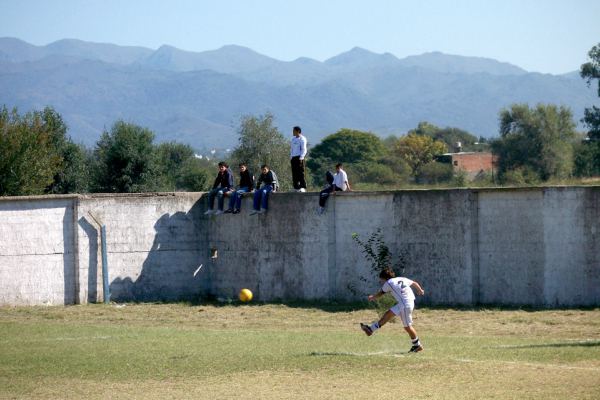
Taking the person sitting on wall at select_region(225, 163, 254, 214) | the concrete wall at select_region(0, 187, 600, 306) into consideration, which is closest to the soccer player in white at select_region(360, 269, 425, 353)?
the concrete wall at select_region(0, 187, 600, 306)

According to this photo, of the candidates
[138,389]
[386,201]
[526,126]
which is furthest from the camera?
[526,126]

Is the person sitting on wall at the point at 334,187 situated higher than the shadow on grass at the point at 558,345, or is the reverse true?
the person sitting on wall at the point at 334,187

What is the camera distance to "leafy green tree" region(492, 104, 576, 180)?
281ft

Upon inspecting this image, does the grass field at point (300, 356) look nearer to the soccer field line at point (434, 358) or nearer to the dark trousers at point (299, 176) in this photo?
the soccer field line at point (434, 358)

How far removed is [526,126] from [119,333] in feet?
247

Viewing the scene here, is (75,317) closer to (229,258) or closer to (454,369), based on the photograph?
(229,258)

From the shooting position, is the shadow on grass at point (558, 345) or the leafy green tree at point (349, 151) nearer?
the shadow on grass at point (558, 345)

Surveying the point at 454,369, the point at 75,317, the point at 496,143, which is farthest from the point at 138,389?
the point at 496,143

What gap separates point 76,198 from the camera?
29.9 m

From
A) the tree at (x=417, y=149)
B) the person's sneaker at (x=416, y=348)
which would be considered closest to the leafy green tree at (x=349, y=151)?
the tree at (x=417, y=149)

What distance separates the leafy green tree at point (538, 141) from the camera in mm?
85688

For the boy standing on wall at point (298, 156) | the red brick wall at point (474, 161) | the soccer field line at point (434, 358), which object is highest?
the red brick wall at point (474, 161)

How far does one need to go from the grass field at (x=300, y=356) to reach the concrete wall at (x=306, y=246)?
4.74 ft

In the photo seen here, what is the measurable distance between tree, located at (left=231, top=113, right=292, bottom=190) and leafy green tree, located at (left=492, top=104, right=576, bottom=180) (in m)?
28.5
